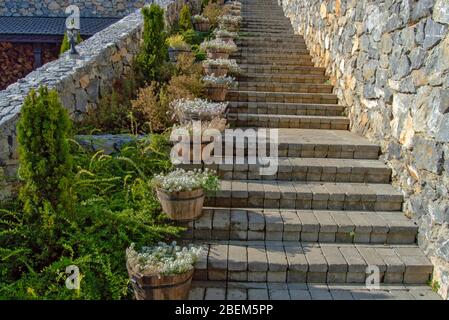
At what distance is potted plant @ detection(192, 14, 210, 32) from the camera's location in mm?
11000

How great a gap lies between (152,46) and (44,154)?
4.56 m

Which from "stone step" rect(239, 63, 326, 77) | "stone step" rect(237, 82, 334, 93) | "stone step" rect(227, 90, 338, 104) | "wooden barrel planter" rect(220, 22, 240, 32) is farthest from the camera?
"wooden barrel planter" rect(220, 22, 240, 32)

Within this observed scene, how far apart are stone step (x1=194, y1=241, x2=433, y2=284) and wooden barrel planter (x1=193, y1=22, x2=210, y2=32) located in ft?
28.0

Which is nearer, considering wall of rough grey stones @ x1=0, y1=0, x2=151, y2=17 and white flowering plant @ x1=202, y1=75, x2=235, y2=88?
white flowering plant @ x1=202, y1=75, x2=235, y2=88

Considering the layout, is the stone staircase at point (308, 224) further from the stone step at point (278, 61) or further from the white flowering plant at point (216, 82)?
the stone step at point (278, 61)

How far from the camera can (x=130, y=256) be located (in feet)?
10.5

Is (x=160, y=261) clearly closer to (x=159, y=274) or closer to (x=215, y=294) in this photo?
(x=159, y=274)

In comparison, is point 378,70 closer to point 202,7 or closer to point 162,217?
point 162,217

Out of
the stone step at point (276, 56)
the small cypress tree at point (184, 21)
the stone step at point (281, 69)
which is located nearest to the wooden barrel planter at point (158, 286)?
the stone step at point (281, 69)

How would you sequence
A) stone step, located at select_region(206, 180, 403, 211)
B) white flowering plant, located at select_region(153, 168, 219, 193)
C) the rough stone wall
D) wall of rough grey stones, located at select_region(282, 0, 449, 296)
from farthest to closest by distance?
the rough stone wall < stone step, located at select_region(206, 180, 403, 211) < white flowering plant, located at select_region(153, 168, 219, 193) < wall of rough grey stones, located at select_region(282, 0, 449, 296)

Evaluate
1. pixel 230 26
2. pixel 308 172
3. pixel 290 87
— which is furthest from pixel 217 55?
pixel 308 172

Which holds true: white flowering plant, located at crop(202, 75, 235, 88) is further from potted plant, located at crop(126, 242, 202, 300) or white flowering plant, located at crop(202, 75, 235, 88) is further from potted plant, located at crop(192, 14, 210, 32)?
potted plant, located at crop(192, 14, 210, 32)

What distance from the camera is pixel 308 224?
162 inches

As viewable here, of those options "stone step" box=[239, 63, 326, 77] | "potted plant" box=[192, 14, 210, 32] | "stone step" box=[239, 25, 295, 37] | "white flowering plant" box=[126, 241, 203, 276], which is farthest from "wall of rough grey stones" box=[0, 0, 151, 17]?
"white flowering plant" box=[126, 241, 203, 276]
